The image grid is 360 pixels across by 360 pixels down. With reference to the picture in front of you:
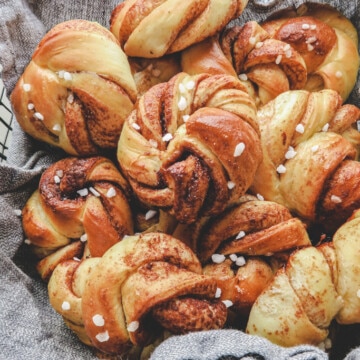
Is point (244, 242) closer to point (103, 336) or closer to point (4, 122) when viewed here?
point (103, 336)

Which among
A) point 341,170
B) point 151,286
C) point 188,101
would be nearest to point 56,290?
point 151,286

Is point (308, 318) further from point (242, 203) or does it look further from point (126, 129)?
point (126, 129)

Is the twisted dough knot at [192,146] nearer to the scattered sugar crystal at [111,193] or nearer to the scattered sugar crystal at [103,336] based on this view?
the scattered sugar crystal at [111,193]

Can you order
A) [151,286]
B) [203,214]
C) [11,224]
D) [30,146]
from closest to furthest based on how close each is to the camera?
[151,286] → [203,214] → [11,224] → [30,146]

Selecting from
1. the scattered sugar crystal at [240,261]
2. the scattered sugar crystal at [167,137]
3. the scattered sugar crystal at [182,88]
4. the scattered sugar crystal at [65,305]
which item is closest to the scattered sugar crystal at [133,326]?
the scattered sugar crystal at [65,305]

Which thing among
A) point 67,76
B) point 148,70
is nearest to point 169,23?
point 148,70

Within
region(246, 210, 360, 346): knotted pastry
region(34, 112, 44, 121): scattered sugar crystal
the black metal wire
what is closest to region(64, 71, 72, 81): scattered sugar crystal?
region(34, 112, 44, 121): scattered sugar crystal

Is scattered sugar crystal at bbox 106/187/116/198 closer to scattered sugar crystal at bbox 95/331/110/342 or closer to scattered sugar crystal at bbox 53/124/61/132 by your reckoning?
scattered sugar crystal at bbox 53/124/61/132
